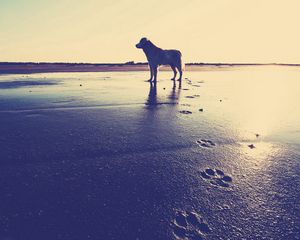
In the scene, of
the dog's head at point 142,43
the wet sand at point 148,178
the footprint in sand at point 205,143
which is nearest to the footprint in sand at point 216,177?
the wet sand at point 148,178

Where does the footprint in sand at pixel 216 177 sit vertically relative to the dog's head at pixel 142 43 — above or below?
below

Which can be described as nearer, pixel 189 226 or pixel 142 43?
pixel 189 226

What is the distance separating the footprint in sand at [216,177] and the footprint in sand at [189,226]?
704 mm

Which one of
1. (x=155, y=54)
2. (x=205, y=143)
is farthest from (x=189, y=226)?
(x=155, y=54)

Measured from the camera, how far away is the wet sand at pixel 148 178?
2.10 m

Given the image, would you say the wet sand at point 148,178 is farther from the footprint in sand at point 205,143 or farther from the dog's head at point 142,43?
the dog's head at point 142,43

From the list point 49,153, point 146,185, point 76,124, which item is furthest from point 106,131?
point 146,185

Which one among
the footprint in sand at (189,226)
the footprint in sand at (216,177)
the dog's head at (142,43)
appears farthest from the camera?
the dog's head at (142,43)

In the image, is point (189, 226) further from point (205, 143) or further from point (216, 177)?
point (205, 143)

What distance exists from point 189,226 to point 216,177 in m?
1.06

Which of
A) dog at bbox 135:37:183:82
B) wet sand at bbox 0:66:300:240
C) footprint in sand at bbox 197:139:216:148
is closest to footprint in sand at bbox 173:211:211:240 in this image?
wet sand at bbox 0:66:300:240

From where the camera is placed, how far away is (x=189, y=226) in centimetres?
211

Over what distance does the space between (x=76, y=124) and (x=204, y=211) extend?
12.4 ft

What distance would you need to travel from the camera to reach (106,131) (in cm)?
485
